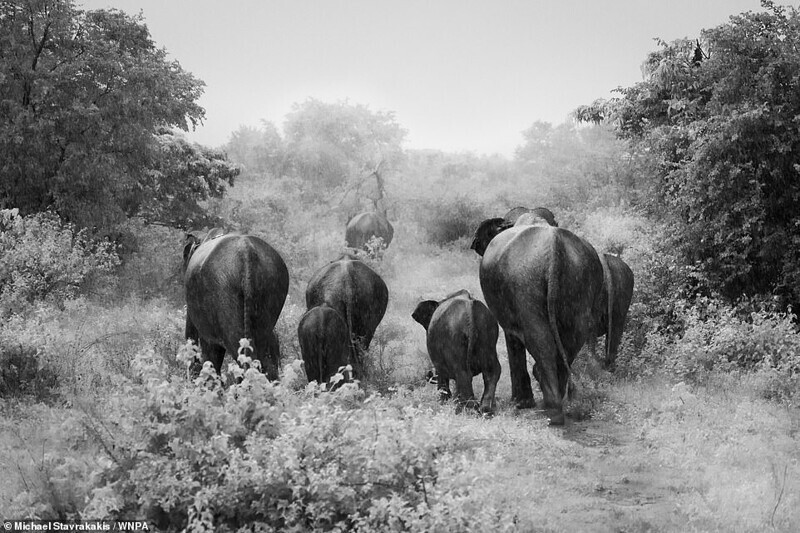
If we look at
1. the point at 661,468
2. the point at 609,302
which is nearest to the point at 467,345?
the point at 609,302

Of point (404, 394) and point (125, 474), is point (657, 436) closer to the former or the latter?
point (404, 394)

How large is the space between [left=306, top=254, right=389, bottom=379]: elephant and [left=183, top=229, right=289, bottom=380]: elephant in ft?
5.93

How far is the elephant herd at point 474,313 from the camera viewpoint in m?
7.89

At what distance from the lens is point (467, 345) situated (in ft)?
28.5

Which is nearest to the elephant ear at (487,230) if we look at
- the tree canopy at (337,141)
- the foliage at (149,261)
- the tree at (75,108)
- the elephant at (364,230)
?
the foliage at (149,261)

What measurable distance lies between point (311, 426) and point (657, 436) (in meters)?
4.18

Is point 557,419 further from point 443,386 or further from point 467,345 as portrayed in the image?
point 443,386

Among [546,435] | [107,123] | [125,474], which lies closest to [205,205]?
[107,123]

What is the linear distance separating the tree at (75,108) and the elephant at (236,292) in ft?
25.6

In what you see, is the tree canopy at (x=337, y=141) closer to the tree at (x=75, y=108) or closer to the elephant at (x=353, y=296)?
the tree at (x=75, y=108)

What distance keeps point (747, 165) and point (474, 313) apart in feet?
17.3

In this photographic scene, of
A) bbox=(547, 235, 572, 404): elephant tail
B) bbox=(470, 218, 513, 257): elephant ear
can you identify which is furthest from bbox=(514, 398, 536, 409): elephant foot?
bbox=(470, 218, 513, 257): elephant ear

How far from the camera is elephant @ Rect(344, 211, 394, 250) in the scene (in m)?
23.8

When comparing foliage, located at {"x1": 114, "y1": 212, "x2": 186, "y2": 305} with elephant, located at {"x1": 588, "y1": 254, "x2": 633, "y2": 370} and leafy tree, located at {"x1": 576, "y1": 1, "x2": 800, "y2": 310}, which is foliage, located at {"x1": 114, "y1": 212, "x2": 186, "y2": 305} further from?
leafy tree, located at {"x1": 576, "y1": 1, "x2": 800, "y2": 310}
